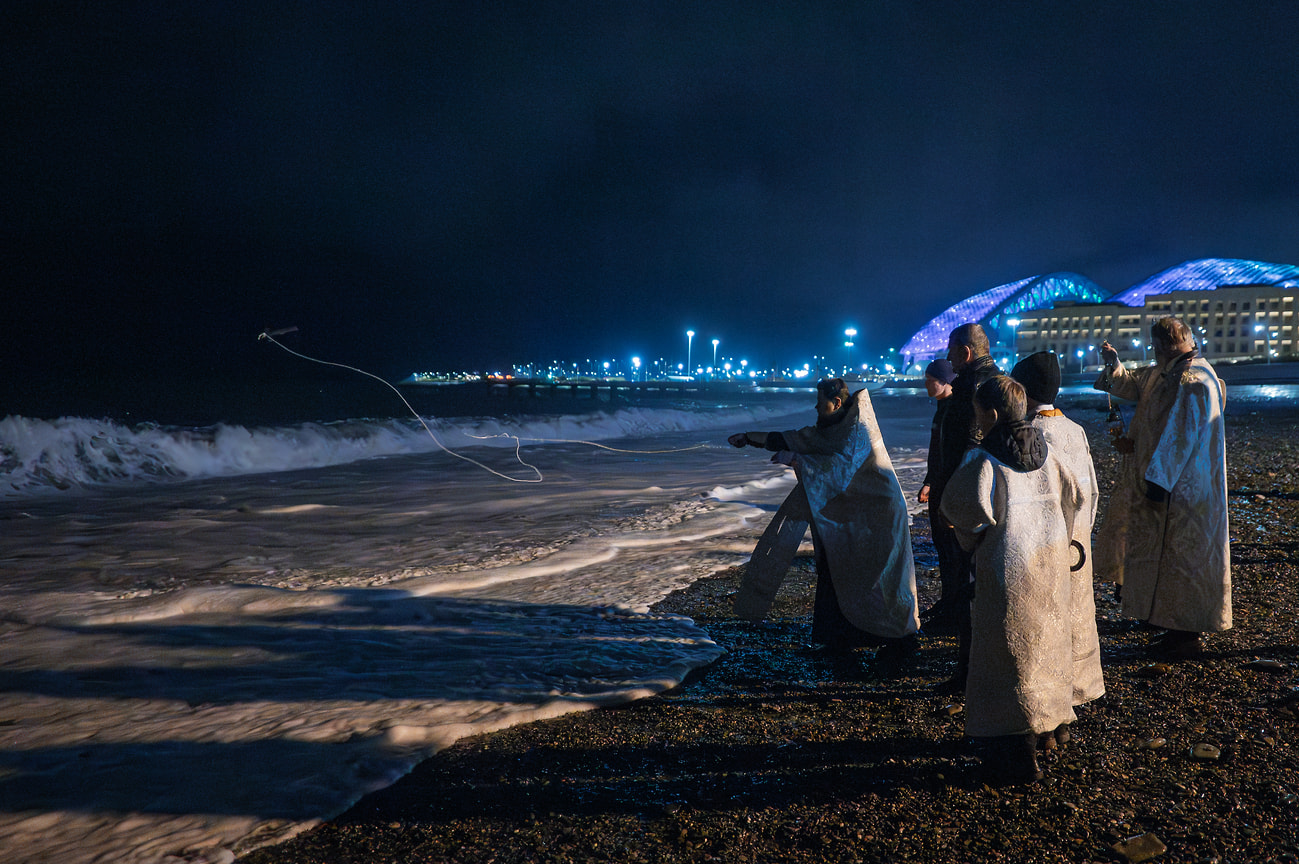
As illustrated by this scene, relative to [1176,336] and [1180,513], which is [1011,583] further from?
[1176,336]

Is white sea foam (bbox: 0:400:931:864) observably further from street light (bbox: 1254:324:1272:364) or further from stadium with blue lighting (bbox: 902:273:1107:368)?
stadium with blue lighting (bbox: 902:273:1107:368)

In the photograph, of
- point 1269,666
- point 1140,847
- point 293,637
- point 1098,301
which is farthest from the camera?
point 1098,301

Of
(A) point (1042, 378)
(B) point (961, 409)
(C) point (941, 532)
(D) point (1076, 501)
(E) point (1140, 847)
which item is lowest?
(E) point (1140, 847)

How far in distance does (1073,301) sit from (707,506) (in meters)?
136

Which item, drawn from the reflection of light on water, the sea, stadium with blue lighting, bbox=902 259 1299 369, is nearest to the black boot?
the sea

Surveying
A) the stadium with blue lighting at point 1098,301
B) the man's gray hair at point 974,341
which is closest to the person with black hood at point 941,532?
the man's gray hair at point 974,341

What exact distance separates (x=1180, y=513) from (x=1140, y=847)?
8.13 feet

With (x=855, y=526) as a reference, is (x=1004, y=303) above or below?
above

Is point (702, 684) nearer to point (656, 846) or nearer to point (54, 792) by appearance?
point (656, 846)

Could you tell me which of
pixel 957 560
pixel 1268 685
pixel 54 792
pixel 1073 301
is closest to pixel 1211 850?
pixel 1268 685

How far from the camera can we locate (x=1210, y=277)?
386 feet

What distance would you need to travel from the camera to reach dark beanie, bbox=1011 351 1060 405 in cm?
328

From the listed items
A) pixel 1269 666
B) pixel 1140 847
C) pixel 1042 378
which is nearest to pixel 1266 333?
pixel 1269 666

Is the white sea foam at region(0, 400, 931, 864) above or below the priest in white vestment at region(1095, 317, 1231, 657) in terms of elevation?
below
